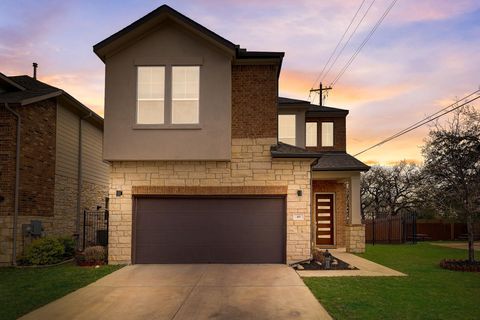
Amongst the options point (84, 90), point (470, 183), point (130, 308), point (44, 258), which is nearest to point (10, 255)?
point (44, 258)

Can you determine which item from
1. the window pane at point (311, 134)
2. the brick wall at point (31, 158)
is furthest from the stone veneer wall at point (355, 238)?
the brick wall at point (31, 158)

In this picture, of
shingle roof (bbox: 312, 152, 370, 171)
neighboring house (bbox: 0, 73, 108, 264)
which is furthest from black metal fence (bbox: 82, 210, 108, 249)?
shingle roof (bbox: 312, 152, 370, 171)

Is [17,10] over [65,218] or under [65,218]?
over

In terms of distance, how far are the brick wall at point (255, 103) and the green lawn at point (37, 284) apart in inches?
242

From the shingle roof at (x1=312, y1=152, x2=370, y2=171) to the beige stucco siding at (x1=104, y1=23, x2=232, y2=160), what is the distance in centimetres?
581

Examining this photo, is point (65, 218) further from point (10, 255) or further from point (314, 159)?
point (314, 159)

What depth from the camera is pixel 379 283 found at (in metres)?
11.4

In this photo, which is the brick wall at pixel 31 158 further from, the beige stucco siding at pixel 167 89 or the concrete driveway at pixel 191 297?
the concrete driveway at pixel 191 297

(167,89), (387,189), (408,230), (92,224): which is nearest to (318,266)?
(167,89)

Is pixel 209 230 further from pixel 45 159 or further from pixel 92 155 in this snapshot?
pixel 92 155

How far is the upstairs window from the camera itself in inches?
576

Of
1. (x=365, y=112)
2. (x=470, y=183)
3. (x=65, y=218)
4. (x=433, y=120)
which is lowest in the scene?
(x=65, y=218)

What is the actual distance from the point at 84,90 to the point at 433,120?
54.7 feet

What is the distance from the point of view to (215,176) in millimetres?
14852
